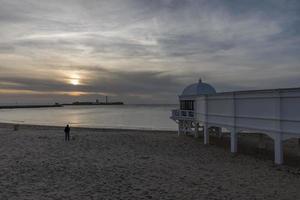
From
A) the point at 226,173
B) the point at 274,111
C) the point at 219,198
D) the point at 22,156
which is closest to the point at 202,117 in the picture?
the point at 274,111

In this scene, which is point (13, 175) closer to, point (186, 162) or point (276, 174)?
point (186, 162)

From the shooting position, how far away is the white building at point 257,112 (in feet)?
53.8

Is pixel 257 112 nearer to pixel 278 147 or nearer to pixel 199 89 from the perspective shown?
pixel 278 147

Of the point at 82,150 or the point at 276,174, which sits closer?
the point at 276,174

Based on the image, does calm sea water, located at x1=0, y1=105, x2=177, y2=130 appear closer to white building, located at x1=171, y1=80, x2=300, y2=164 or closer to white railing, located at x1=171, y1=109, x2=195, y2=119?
white railing, located at x1=171, y1=109, x2=195, y2=119

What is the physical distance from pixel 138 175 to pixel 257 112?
8.31m

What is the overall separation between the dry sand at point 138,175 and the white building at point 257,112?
68.9 inches

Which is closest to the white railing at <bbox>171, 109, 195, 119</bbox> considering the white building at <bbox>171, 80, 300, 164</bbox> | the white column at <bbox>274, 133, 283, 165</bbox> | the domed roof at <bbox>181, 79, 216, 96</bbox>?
the domed roof at <bbox>181, 79, 216, 96</bbox>

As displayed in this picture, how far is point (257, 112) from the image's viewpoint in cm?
1875

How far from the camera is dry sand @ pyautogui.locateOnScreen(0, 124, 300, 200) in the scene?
11672mm

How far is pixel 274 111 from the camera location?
56.9 ft

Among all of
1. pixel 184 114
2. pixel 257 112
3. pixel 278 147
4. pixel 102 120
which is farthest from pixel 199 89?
pixel 102 120

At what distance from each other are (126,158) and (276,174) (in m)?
8.08

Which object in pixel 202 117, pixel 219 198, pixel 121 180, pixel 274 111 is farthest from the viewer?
pixel 202 117
